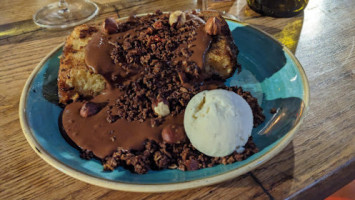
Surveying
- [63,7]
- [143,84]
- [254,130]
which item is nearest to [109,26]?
[143,84]

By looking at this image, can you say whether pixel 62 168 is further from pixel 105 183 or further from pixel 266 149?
pixel 266 149

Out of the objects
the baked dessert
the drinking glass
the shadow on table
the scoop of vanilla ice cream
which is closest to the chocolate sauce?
the baked dessert

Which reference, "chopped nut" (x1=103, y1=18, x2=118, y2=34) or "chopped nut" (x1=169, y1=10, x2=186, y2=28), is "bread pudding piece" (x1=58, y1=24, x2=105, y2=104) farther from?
"chopped nut" (x1=169, y1=10, x2=186, y2=28)

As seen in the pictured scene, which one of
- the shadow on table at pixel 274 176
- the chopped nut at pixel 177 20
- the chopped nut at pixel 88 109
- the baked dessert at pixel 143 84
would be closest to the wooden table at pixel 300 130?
the shadow on table at pixel 274 176

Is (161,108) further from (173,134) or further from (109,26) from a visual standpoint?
(109,26)

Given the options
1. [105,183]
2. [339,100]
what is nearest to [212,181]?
[105,183]

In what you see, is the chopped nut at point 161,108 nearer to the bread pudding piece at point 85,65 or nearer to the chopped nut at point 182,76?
the chopped nut at point 182,76
